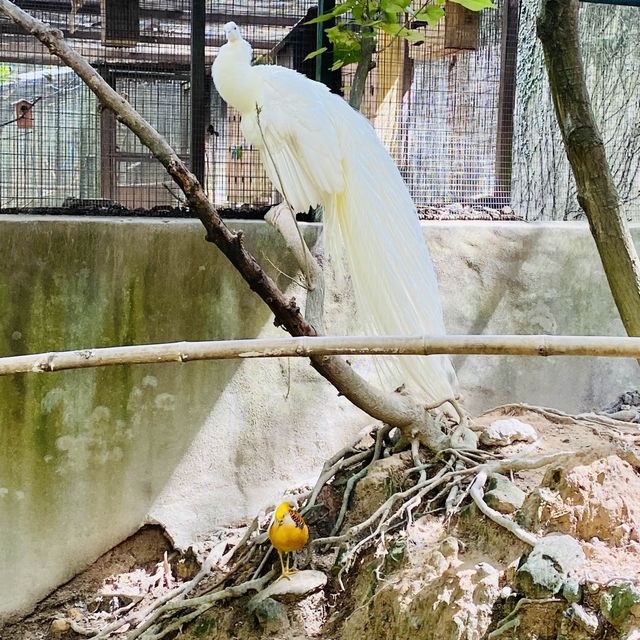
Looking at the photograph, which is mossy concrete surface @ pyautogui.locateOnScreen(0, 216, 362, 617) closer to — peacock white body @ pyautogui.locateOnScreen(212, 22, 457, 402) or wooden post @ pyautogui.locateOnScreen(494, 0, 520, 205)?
peacock white body @ pyautogui.locateOnScreen(212, 22, 457, 402)

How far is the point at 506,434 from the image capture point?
2975 mm

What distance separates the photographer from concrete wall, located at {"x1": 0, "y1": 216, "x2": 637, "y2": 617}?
315cm

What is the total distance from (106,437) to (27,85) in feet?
5.12

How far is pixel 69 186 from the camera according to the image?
3.39 metres

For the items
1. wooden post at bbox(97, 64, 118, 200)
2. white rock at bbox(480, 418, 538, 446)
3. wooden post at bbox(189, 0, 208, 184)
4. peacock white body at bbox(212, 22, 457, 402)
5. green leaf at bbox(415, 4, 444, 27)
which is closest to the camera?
green leaf at bbox(415, 4, 444, 27)

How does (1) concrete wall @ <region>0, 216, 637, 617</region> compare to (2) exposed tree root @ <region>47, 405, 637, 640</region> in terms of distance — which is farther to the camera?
(1) concrete wall @ <region>0, 216, 637, 617</region>

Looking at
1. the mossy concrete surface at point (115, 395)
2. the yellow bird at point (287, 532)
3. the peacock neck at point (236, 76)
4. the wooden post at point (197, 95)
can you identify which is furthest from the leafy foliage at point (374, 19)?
the yellow bird at point (287, 532)

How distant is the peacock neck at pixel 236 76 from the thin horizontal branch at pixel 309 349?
1.85m

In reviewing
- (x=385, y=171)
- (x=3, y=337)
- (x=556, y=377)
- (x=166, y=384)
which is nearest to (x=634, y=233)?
(x=556, y=377)

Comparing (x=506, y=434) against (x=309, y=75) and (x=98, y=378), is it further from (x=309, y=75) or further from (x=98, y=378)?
(x=309, y=75)

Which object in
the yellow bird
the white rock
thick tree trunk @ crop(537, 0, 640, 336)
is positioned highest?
thick tree trunk @ crop(537, 0, 640, 336)

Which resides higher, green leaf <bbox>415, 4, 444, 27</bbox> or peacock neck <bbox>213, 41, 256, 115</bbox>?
green leaf <bbox>415, 4, 444, 27</bbox>

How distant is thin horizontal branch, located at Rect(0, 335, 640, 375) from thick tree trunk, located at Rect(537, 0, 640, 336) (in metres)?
1.14

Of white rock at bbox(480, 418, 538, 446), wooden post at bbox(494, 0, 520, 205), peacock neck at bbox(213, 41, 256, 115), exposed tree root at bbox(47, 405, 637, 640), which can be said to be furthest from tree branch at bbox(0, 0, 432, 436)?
wooden post at bbox(494, 0, 520, 205)
